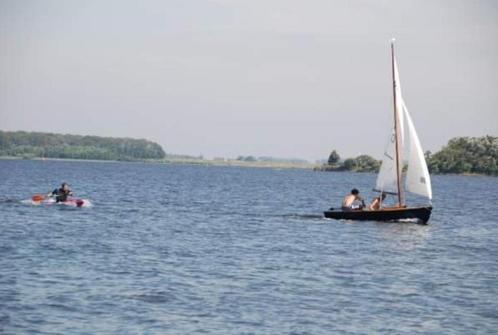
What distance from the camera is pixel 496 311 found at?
29203mm

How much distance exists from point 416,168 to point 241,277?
91.1 ft

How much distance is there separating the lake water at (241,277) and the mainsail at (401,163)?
2.81 m

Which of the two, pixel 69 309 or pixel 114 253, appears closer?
pixel 69 309

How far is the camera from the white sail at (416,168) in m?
59.1

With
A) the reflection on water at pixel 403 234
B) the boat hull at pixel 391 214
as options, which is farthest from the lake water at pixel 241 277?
the boat hull at pixel 391 214

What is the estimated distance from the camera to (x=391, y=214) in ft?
187

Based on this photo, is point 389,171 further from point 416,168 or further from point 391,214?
point 391,214

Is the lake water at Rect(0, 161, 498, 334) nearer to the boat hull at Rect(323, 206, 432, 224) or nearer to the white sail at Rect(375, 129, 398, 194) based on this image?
the boat hull at Rect(323, 206, 432, 224)

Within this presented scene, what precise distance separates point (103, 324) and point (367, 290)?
33.6ft

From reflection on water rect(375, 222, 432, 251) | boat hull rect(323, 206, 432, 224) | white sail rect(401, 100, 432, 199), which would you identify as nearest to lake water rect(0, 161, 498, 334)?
reflection on water rect(375, 222, 432, 251)

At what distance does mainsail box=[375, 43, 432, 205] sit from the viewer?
5931cm

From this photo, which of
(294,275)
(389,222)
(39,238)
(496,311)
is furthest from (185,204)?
(496,311)

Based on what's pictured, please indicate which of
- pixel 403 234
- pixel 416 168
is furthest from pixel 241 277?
pixel 416 168

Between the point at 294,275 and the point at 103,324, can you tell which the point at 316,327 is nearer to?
the point at 103,324
